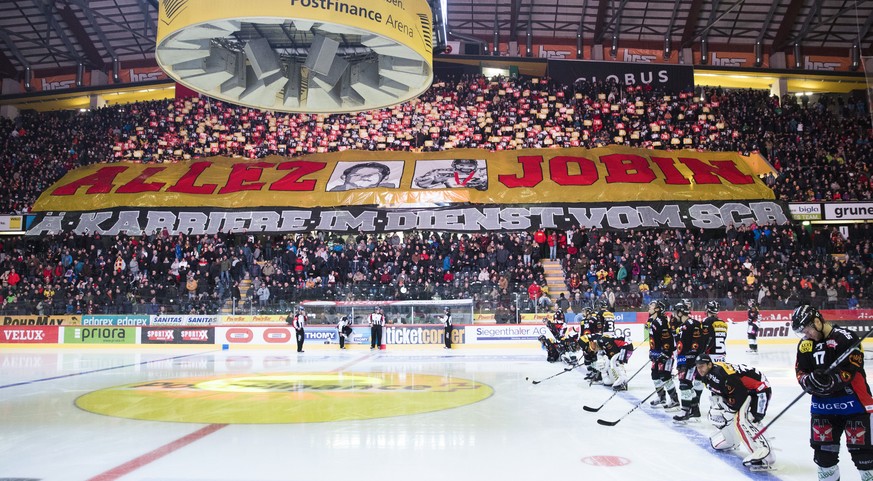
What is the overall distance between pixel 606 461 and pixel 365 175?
A: 1197 inches

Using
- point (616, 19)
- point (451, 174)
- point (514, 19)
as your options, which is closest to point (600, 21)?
point (616, 19)

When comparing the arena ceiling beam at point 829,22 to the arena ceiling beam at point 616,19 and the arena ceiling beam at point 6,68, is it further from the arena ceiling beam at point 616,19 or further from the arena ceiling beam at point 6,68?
the arena ceiling beam at point 6,68

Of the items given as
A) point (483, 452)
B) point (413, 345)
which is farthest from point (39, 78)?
point (483, 452)

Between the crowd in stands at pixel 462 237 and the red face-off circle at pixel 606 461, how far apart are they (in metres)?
16.3

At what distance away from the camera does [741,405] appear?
718cm

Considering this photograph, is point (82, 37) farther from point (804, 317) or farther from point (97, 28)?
point (804, 317)

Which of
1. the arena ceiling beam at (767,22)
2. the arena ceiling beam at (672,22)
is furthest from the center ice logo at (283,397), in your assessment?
the arena ceiling beam at (767,22)

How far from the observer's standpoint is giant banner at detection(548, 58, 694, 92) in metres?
40.3

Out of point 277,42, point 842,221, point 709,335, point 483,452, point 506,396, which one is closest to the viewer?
point 483,452

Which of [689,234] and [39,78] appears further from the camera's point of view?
[39,78]

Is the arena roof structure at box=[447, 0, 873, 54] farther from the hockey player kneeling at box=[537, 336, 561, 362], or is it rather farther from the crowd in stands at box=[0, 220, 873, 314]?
the hockey player kneeling at box=[537, 336, 561, 362]

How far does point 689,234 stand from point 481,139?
41.4 feet

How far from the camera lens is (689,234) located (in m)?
31.5

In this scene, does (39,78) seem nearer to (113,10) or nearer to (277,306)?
(113,10)
